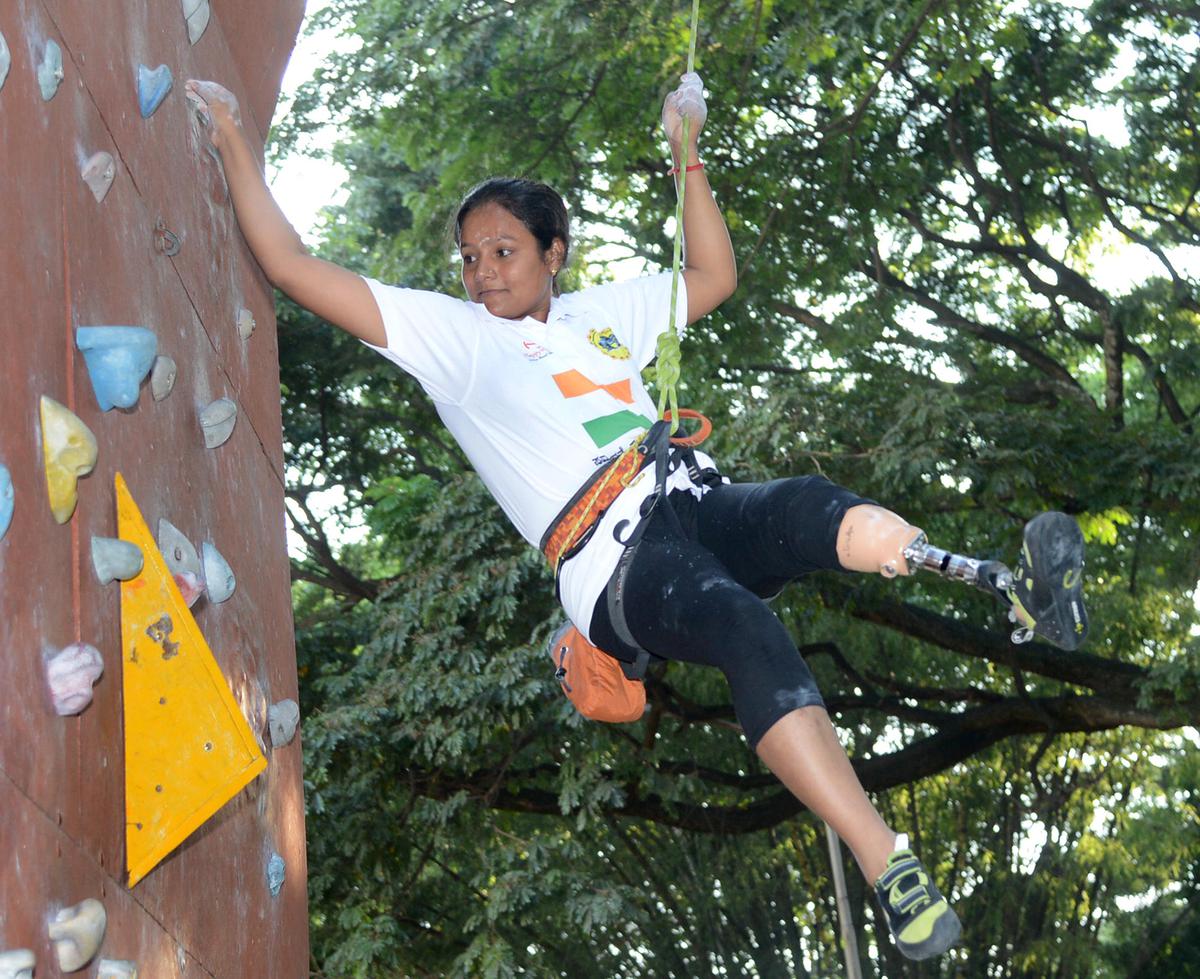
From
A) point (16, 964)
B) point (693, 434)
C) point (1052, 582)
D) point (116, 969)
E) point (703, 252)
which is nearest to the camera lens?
point (16, 964)

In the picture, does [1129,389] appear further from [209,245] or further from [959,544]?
[209,245]

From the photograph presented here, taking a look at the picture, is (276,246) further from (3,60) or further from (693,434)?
(3,60)

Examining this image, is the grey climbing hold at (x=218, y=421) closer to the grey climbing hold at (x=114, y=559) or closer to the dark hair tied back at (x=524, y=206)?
the grey climbing hold at (x=114, y=559)

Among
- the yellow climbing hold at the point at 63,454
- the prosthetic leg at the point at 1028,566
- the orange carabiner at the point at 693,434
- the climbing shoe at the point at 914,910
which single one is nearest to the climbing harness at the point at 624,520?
the orange carabiner at the point at 693,434

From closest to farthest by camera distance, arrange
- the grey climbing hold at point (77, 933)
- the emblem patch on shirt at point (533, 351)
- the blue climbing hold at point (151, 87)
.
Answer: the grey climbing hold at point (77, 933), the blue climbing hold at point (151, 87), the emblem patch on shirt at point (533, 351)

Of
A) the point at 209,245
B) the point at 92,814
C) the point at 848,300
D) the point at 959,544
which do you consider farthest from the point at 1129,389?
the point at 92,814

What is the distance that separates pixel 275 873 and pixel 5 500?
999 mm

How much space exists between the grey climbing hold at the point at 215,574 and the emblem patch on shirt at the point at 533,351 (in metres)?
0.77

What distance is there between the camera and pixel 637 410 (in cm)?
275

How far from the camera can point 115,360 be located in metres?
1.76

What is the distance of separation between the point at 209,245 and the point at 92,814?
99cm

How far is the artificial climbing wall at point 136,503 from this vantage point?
151 cm

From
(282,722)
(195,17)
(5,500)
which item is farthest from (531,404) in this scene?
(5,500)

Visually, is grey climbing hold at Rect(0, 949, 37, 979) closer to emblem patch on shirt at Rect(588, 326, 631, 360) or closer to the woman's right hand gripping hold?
the woman's right hand gripping hold
